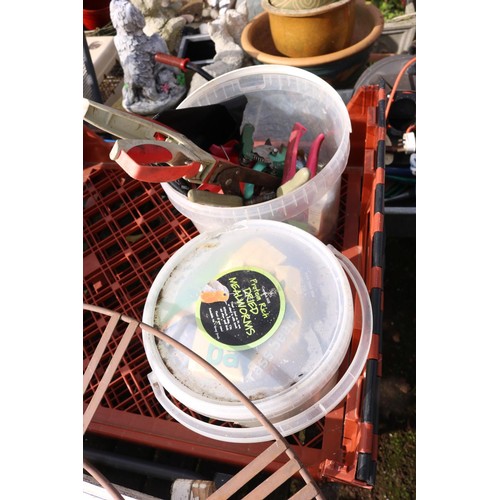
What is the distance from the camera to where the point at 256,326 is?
1.95 ft

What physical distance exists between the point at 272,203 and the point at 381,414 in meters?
0.60

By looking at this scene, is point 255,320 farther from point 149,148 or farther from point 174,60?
point 174,60

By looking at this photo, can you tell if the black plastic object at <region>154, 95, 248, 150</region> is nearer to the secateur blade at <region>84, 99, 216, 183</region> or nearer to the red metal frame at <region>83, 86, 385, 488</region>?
the secateur blade at <region>84, 99, 216, 183</region>

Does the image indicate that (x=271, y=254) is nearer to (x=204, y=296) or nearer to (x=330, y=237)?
(x=204, y=296)

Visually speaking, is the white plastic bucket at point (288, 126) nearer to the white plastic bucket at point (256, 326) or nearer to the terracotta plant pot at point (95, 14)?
the white plastic bucket at point (256, 326)

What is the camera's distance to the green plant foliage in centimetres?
172

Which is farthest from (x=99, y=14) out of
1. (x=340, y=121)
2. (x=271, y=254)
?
(x=271, y=254)

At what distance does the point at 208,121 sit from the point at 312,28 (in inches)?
21.4

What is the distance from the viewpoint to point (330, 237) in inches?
33.7

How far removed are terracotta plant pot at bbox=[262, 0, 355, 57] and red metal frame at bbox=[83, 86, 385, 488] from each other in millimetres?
341

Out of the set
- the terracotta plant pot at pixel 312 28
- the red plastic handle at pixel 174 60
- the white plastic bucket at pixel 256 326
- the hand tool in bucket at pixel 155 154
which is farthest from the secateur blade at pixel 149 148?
the terracotta plant pot at pixel 312 28

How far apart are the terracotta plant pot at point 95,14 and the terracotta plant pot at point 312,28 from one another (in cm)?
96

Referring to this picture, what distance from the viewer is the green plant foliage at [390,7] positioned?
172 cm

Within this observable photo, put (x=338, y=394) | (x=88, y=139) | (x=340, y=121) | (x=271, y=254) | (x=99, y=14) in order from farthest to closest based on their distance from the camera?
(x=99, y=14), (x=88, y=139), (x=340, y=121), (x=271, y=254), (x=338, y=394)
